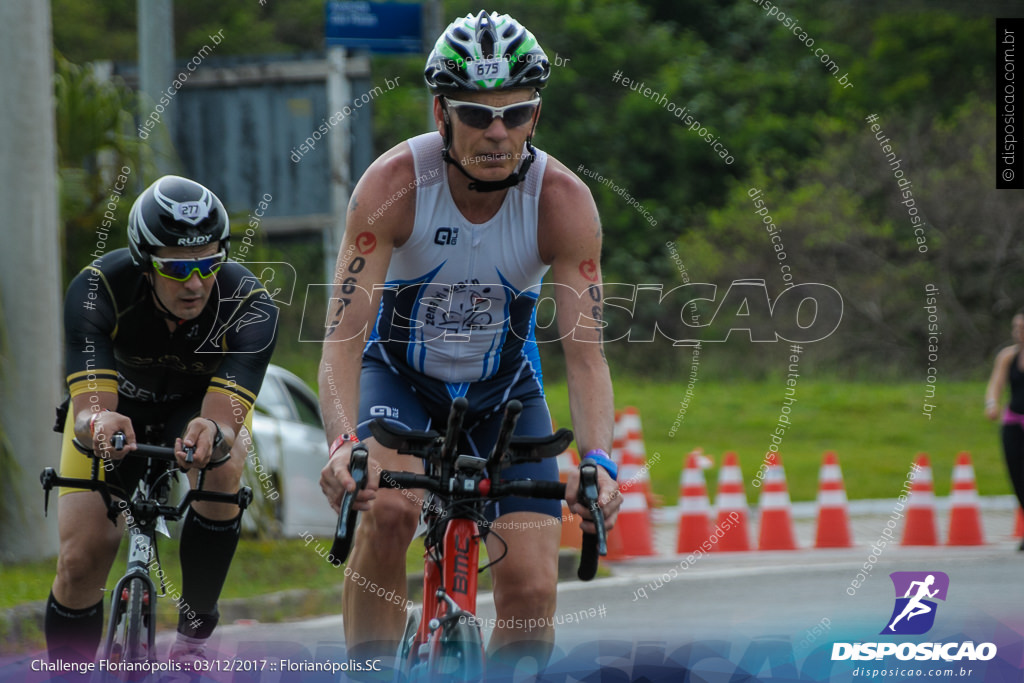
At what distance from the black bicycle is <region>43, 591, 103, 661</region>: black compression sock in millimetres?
332

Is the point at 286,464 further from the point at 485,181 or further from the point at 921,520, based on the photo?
the point at 485,181

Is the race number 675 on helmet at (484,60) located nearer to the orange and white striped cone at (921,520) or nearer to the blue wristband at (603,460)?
the blue wristband at (603,460)

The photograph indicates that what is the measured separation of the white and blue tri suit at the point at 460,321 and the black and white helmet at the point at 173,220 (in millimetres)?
688

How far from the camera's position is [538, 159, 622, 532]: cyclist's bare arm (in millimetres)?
4008

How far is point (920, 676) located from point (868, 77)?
24.2 m

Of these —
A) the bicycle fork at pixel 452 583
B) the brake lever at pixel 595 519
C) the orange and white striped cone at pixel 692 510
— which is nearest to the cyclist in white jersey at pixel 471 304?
the brake lever at pixel 595 519

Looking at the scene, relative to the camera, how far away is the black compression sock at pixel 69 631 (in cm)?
Answer: 474

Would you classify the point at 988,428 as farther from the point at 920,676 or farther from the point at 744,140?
the point at 920,676

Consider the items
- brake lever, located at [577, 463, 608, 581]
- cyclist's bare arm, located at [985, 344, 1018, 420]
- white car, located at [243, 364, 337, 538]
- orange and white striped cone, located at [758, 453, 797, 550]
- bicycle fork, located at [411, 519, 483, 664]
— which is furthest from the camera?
cyclist's bare arm, located at [985, 344, 1018, 420]

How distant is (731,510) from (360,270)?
718 cm

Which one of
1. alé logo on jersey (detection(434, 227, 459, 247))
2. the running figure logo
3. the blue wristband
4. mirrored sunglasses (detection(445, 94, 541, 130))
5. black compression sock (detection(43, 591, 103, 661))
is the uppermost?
mirrored sunglasses (detection(445, 94, 541, 130))

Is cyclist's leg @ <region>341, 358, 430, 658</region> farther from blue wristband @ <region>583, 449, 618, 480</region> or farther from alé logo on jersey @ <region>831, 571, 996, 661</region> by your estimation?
alé logo on jersey @ <region>831, 571, 996, 661</region>

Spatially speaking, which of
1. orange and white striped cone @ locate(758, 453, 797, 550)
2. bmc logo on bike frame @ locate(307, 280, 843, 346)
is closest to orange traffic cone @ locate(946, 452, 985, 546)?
orange and white striped cone @ locate(758, 453, 797, 550)

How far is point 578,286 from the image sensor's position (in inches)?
163
